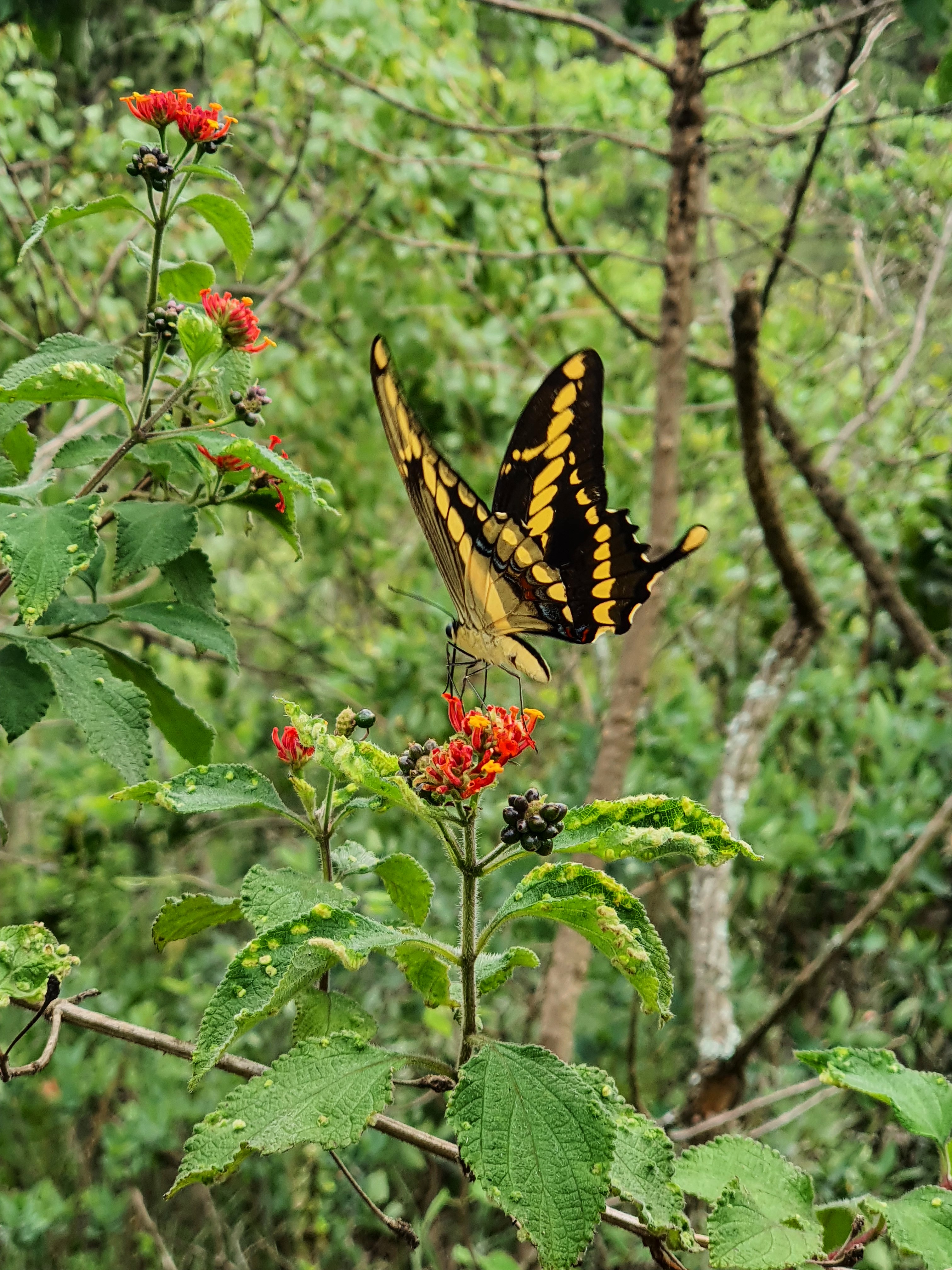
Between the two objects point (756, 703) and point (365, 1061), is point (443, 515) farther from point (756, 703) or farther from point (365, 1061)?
point (756, 703)

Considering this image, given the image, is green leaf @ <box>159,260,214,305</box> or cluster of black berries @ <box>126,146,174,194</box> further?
green leaf @ <box>159,260,214,305</box>

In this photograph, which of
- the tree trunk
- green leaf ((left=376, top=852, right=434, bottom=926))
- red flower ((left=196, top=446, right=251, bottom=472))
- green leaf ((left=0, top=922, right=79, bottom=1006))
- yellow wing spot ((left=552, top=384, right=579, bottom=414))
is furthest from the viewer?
the tree trunk

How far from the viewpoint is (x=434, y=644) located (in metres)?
2.61

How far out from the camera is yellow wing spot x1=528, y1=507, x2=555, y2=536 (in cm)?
133

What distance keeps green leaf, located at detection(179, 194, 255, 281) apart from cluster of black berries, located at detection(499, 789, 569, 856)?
0.54 meters

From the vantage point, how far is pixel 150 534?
0.86 meters

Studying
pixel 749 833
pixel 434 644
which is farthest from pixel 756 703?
pixel 434 644

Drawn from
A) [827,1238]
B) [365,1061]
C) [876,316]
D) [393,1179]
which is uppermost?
[876,316]

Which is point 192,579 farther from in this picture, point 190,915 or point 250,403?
point 190,915

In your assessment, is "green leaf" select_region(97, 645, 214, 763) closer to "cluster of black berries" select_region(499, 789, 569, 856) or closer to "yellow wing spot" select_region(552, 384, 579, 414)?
"cluster of black berries" select_region(499, 789, 569, 856)

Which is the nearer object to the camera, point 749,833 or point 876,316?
point 749,833

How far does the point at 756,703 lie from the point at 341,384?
146 centimetres

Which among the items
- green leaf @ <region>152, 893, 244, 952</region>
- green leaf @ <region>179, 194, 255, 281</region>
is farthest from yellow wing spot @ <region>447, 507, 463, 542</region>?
green leaf @ <region>152, 893, 244, 952</region>

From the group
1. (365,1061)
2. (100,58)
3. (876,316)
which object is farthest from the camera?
(876,316)
